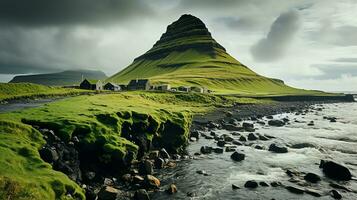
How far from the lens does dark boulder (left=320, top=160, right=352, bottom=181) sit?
1652 inches

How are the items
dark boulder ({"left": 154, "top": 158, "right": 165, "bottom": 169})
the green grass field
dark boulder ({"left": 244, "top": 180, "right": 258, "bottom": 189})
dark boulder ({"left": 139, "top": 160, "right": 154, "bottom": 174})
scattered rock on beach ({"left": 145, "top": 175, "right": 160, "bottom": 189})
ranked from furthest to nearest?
the green grass field
dark boulder ({"left": 154, "top": 158, "right": 165, "bottom": 169})
dark boulder ({"left": 139, "top": 160, "right": 154, "bottom": 174})
dark boulder ({"left": 244, "top": 180, "right": 258, "bottom": 189})
scattered rock on beach ({"left": 145, "top": 175, "right": 160, "bottom": 189})

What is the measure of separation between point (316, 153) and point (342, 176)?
639 inches

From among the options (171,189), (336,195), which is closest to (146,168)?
(171,189)

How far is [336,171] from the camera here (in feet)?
141

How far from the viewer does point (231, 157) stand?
52625mm

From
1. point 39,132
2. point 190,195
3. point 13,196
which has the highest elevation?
point 39,132

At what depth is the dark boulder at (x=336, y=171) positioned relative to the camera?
138ft

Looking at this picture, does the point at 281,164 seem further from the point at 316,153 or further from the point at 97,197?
the point at 97,197

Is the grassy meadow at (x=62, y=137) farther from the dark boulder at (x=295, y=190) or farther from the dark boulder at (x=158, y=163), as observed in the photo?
the dark boulder at (x=295, y=190)

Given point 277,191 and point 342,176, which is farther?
point 342,176

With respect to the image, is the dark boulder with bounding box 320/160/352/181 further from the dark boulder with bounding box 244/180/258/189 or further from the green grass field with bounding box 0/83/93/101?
the green grass field with bounding box 0/83/93/101

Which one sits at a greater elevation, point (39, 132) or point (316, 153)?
point (39, 132)

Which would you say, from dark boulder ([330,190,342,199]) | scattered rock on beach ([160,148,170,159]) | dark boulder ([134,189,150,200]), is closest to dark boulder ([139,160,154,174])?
dark boulder ([134,189,150,200])

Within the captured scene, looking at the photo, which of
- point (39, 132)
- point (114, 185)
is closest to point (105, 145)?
point (114, 185)
